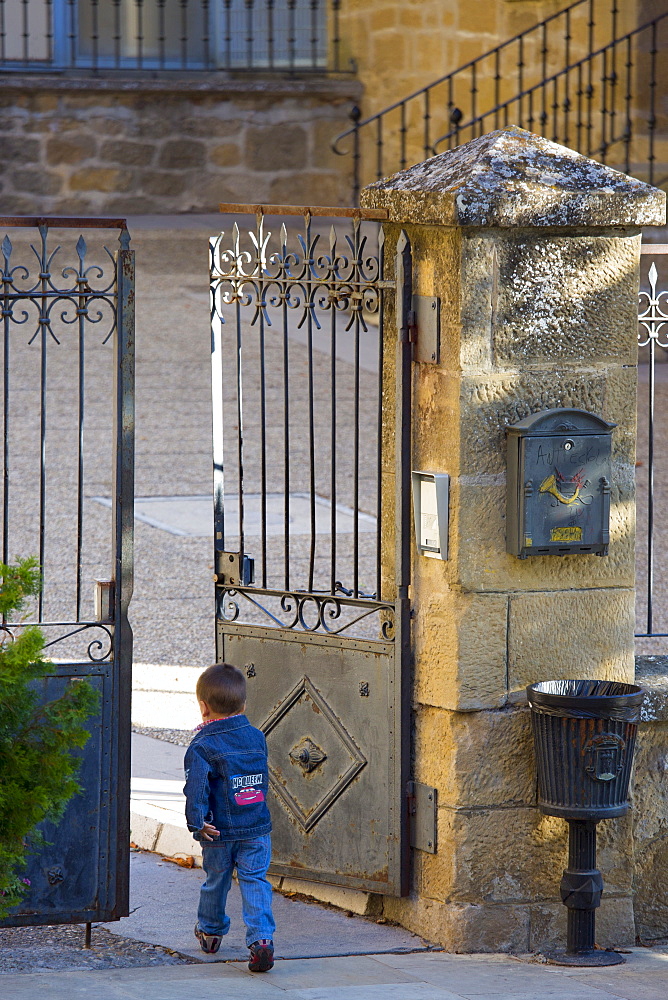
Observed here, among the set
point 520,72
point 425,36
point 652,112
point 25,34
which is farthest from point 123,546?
point 425,36

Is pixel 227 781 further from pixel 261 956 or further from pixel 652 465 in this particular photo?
pixel 652 465

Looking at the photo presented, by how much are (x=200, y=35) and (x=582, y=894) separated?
15043 millimetres

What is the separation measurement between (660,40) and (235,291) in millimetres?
12047

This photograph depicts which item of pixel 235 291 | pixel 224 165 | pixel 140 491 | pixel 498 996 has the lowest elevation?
pixel 498 996

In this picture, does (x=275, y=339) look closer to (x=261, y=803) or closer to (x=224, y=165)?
(x=224, y=165)

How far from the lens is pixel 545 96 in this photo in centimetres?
1577

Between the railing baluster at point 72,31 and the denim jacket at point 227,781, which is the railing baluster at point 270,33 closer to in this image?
the railing baluster at point 72,31

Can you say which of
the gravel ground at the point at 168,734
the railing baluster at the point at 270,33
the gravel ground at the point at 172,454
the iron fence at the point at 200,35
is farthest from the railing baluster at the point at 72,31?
the gravel ground at the point at 168,734

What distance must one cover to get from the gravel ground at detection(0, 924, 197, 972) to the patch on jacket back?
1.70ft

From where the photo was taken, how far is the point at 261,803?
4516mm

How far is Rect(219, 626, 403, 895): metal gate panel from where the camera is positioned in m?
Result: 4.85

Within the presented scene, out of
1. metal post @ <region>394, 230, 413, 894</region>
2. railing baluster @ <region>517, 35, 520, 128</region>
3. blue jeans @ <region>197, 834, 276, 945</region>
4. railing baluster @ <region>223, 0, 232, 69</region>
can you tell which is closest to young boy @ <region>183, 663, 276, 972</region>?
blue jeans @ <region>197, 834, 276, 945</region>

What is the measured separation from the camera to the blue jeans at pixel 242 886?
14.6 ft

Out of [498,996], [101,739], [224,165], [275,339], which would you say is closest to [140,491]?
[275,339]
